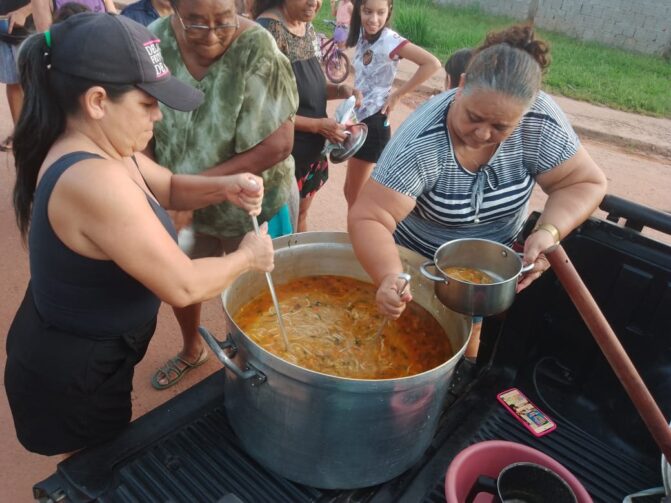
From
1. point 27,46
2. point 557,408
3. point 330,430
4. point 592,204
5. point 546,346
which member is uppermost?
point 27,46

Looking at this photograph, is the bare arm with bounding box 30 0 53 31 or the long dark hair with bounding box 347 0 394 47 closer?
the bare arm with bounding box 30 0 53 31

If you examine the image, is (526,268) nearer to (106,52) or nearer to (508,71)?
(508,71)

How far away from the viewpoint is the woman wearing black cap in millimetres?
1477

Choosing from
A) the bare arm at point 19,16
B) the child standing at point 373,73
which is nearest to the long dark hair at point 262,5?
the child standing at point 373,73

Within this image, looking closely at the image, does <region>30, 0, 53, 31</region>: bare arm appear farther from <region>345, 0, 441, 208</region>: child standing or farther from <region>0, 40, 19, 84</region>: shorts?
<region>345, 0, 441, 208</region>: child standing

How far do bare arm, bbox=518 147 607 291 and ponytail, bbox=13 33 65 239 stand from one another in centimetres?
156

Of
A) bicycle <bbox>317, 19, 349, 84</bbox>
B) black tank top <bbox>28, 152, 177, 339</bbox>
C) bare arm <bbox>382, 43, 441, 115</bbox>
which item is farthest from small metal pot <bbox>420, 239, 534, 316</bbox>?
bare arm <bbox>382, 43, 441, 115</bbox>

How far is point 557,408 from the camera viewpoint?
2240 millimetres

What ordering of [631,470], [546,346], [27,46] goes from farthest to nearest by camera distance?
[546,346]
[631,470]
[27,46]

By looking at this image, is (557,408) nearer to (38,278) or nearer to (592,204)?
(592,204)

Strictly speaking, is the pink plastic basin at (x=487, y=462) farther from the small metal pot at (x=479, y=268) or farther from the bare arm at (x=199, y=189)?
the bare arm at (x=199, y=189)

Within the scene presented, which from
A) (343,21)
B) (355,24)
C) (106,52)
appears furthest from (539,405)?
(343,21)

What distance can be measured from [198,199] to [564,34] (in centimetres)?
1302

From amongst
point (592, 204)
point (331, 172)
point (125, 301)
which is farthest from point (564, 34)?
point (125, 301)
